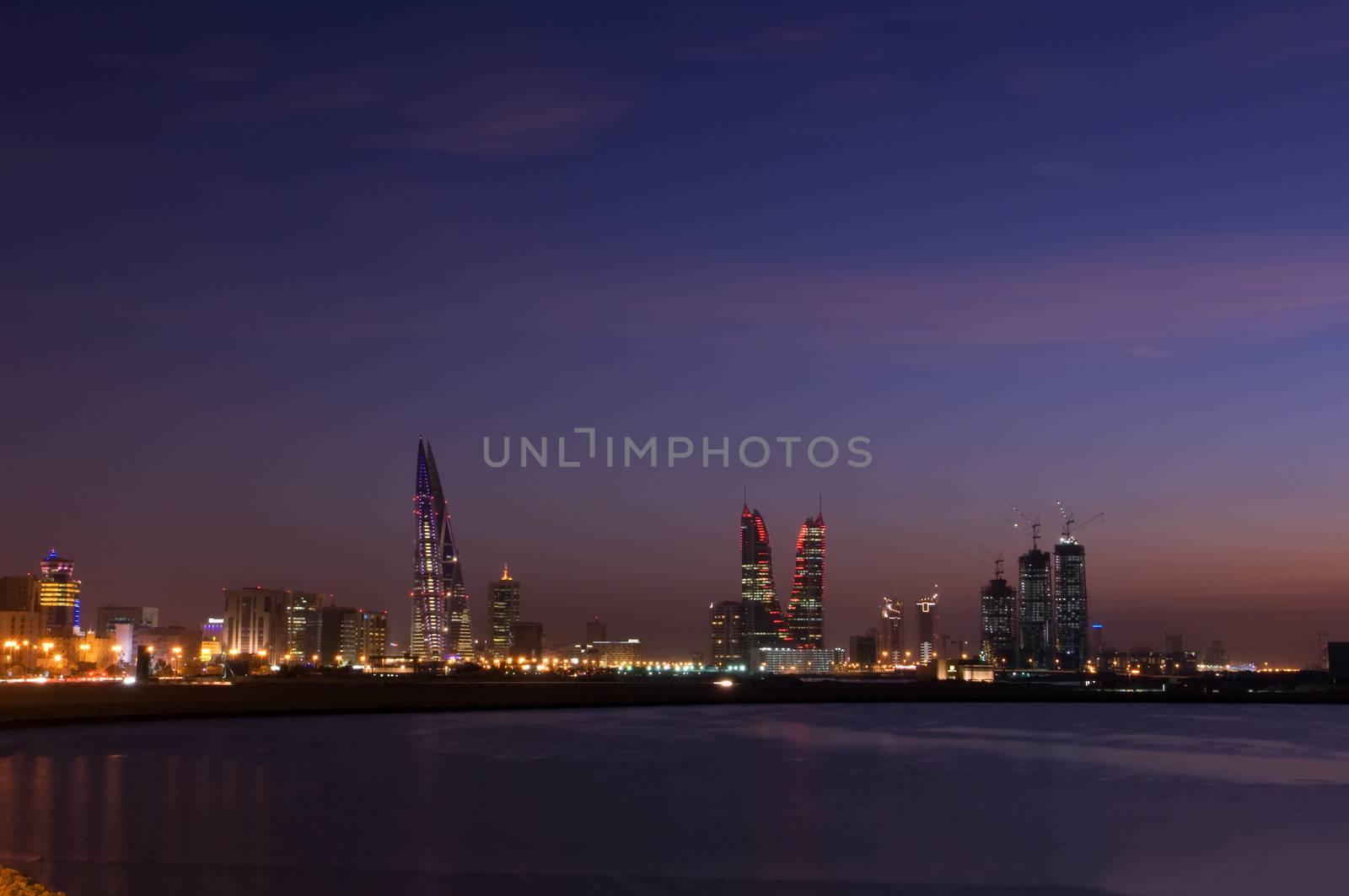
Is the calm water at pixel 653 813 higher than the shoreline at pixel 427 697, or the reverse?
the calm water at pixel 653 813

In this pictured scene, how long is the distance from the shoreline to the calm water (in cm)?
578

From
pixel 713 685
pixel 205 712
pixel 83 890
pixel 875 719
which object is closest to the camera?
pixel 83 890

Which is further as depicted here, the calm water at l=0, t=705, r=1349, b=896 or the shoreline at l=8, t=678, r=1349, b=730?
the shoreline at l=8, t=678, r=1349, b=730

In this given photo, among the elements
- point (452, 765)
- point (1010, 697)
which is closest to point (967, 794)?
point (452, 765)

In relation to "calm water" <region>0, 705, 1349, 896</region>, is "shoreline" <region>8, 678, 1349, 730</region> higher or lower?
lower

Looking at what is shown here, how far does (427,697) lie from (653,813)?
5745cm

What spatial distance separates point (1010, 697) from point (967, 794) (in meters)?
71.2

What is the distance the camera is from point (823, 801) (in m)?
28.7

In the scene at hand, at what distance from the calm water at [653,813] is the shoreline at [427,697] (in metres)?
5.78

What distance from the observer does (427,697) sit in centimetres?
8075

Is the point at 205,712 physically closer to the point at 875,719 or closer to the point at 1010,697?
the point at 875,719

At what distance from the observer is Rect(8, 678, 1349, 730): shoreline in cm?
5500

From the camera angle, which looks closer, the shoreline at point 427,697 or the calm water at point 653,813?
the calm water at point 653,813

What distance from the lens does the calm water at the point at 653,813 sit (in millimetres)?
18953
